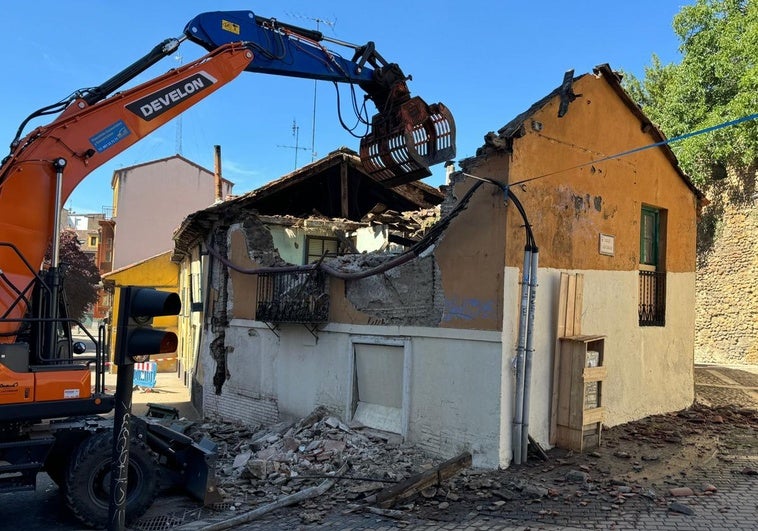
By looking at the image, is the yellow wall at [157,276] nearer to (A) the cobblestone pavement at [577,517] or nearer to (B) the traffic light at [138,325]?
(A) the cobblestone pavement at [577,517]

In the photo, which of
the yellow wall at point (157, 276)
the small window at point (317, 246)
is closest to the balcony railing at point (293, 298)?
the small window at point (317, 246)

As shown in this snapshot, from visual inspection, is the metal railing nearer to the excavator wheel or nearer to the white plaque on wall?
the white plaque on wall

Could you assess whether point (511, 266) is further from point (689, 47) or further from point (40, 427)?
point (689, 47)


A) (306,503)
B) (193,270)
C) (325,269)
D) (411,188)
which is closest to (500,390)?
(306,503)

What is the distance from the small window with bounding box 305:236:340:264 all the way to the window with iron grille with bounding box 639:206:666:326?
23.2ft

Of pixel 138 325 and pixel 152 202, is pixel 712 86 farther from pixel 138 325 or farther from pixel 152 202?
pixel 152 202

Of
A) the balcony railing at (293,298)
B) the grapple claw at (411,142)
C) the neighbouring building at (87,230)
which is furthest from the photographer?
the neighbouring building at (87,230)

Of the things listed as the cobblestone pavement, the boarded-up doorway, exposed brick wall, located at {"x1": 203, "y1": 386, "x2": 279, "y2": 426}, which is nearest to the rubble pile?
the boarded-up doorway

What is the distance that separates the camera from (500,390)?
25.1 ft

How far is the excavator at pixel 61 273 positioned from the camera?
20.4 feet

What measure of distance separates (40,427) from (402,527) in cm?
394

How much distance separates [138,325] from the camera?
14.7 ft

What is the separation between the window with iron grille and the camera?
417 inches

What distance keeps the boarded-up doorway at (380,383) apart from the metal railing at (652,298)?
14.7ft
